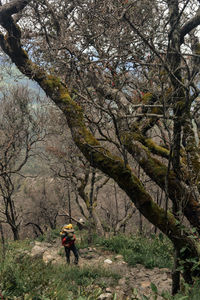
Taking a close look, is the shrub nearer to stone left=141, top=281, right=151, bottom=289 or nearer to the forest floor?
the forest floor

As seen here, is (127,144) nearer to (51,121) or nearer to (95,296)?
(95,296)

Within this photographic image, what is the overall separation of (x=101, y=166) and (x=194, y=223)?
209 centimetres

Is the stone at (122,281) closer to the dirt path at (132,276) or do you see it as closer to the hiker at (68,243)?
the dirt path at (132,276)

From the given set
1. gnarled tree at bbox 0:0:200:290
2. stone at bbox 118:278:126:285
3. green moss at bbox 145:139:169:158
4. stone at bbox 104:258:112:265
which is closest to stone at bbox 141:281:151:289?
stone at bbox 118:278:126:285

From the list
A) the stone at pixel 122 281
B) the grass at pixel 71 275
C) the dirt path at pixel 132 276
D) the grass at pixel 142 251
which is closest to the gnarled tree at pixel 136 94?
the grass at pixel 71 275

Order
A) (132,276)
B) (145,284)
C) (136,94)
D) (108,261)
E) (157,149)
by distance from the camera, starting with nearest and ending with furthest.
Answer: (157,149)
(145,284)
(132,276)
(136,94)
(108,261)

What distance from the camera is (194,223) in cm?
418

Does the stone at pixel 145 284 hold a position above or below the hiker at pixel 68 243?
below

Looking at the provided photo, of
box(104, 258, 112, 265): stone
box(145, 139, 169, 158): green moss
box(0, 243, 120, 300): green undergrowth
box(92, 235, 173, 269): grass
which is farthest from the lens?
box(104, 258, 112, 265): stone

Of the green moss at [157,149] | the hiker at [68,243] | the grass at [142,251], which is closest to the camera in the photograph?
the green moss at [157,149]

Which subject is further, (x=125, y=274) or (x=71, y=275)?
(x=125, y=274)

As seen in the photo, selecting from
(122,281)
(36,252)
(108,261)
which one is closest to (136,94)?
(122,281)

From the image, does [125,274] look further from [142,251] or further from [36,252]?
[36,252]

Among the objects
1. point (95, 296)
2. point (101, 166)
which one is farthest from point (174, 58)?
point (95, 296)
